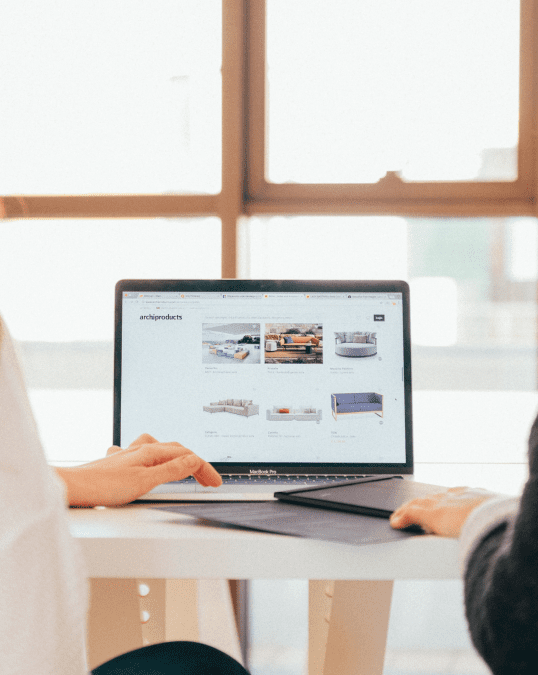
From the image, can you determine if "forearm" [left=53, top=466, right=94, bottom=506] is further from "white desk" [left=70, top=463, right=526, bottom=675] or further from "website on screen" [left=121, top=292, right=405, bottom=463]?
"website on screen" [left=121, top=292, right=405, bottom=463]

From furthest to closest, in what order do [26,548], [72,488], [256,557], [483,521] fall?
1. [72,488]
2. [256,557]
3. [483,521]
4. [26,548]

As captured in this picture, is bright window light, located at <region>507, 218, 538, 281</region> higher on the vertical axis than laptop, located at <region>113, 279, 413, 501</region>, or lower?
higher

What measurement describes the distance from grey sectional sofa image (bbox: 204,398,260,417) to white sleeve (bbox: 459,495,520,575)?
0.54 metres

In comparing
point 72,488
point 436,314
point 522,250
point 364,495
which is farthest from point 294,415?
point 522,250

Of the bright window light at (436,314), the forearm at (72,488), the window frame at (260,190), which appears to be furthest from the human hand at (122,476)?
the bright window light at (436,314)

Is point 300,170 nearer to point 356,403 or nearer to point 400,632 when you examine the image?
point 356,403

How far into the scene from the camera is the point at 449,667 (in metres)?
1.76

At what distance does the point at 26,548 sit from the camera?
1.28 ft

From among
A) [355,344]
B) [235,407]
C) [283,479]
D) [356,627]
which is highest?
[355,344]

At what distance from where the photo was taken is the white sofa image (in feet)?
3.39

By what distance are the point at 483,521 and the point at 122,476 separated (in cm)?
46

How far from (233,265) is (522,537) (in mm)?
1313

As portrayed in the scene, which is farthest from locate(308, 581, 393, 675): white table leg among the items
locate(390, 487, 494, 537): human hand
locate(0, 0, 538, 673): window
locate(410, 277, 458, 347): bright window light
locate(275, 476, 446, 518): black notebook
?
locate(410, 277, 458, 347): bright window light

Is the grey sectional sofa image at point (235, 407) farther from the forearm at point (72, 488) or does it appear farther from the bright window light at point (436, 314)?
the bright window light at point (436, 314)
